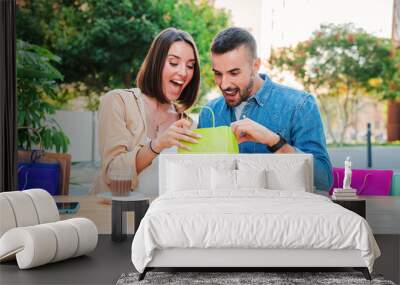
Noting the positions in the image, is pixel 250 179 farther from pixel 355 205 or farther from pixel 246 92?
pixel 246 92

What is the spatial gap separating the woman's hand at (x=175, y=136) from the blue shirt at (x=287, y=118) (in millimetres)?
168

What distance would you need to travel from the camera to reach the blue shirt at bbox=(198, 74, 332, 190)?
7.55 metres

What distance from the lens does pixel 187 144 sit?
761 cm

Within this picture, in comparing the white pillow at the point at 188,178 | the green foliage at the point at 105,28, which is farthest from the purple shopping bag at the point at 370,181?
the green foliage at the point at 105,28

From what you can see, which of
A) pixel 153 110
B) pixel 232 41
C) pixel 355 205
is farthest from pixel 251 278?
pixel 232 41

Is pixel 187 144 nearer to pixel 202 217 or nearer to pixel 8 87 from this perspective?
pixel 8 87

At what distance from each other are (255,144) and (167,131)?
971 mm

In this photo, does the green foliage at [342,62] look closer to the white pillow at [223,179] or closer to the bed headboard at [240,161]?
the bed headboard at [240,161]

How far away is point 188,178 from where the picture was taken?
22.2 ft

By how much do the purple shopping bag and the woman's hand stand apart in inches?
64.1

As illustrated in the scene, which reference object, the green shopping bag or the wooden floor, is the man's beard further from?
the wooden floor

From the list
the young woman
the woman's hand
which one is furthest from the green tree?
the woman's hand

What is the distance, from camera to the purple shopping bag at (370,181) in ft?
25.3

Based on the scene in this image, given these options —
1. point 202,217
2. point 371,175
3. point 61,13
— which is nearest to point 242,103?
point 371,175
